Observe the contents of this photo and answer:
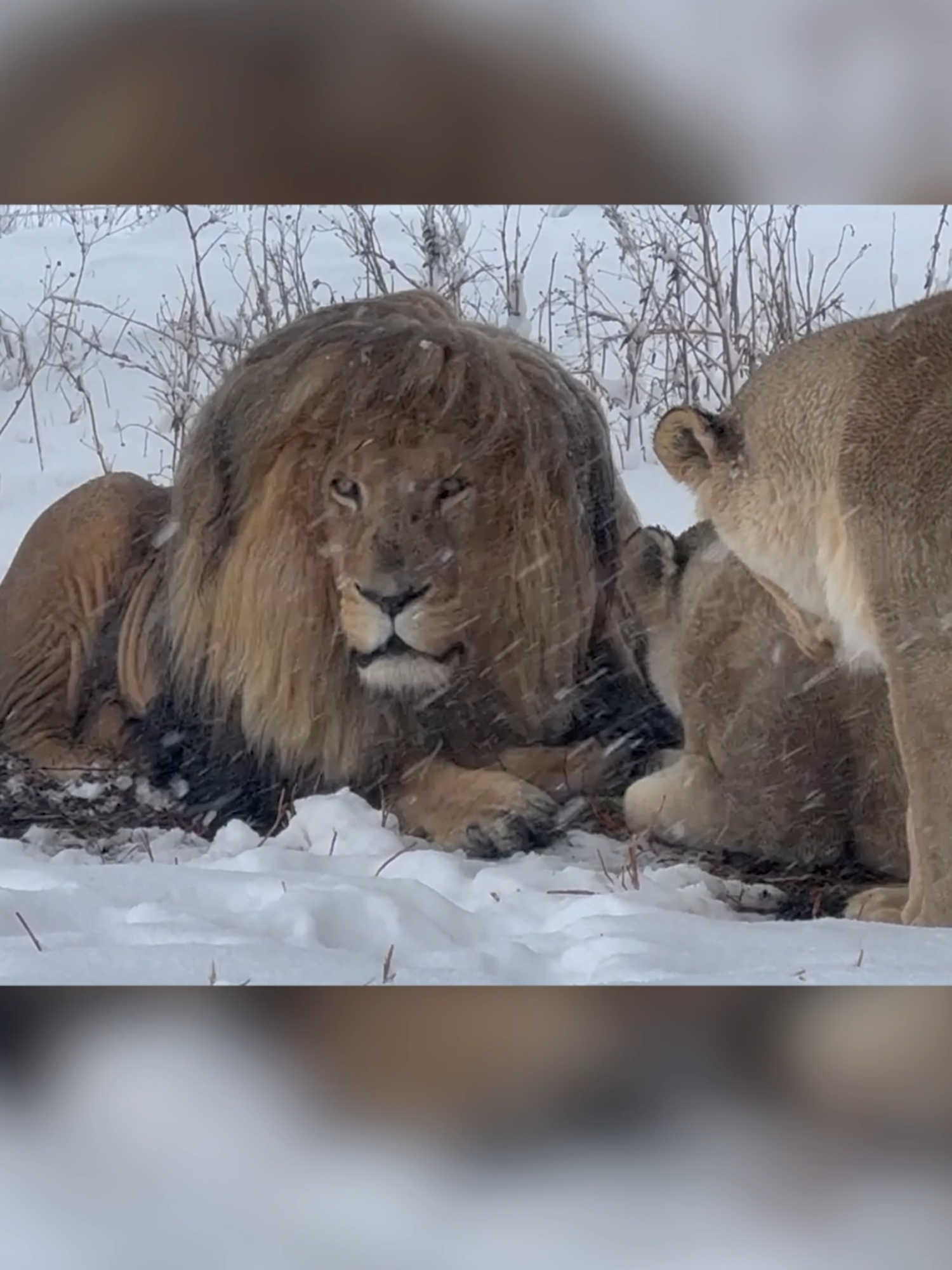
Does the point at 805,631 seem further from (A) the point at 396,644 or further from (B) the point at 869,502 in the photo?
(A) the point at 396,644

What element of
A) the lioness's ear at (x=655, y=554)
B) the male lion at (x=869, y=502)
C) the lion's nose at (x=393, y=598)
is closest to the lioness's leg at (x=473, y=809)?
the lion's nose at (x=393, y=598)

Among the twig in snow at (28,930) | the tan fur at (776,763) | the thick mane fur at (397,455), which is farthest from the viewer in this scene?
the thick mane fur at (397,455)

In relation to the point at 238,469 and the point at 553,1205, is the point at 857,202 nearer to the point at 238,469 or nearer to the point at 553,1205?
the point at 238,469

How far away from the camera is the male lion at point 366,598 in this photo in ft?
10.3

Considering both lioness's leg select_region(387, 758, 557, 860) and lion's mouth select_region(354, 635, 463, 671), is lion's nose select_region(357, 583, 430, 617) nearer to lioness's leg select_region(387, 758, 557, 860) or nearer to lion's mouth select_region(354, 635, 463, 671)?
lion's mouth select_region(354, 635, 463, 671)

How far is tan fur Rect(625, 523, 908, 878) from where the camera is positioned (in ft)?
10.1

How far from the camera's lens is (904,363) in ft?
9.70

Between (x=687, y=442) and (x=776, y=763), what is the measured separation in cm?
49

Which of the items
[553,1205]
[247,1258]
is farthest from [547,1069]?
[247,1258]

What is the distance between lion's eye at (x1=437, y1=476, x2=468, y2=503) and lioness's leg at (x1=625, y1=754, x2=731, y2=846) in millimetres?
522

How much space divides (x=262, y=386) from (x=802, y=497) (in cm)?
85

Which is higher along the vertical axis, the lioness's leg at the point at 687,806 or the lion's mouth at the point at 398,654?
the lion's mouth at the point at 398,654

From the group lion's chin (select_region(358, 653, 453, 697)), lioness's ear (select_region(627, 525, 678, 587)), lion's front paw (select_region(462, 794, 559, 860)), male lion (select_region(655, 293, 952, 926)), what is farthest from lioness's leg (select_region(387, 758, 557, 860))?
male lion (select_region(655, 293, 952, 926))

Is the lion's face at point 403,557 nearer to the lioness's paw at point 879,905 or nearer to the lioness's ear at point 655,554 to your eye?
the lioness's ear at point 655,554
